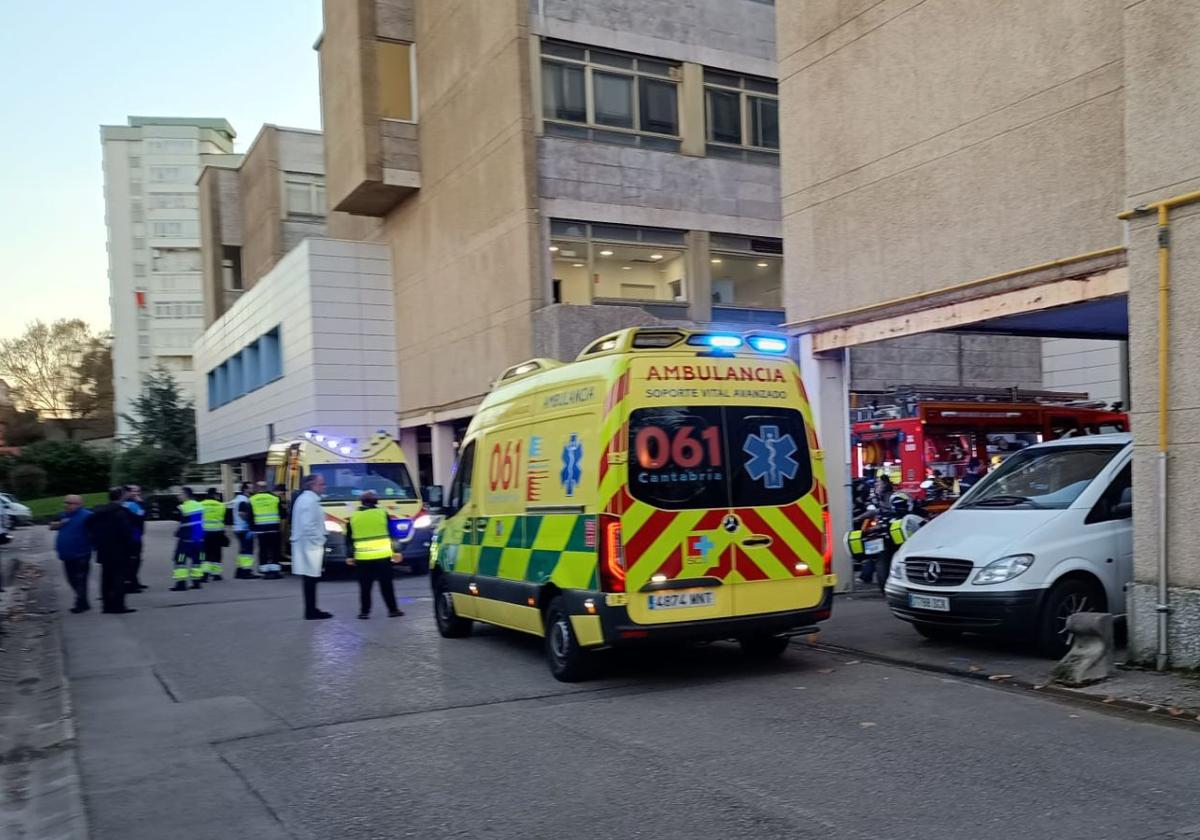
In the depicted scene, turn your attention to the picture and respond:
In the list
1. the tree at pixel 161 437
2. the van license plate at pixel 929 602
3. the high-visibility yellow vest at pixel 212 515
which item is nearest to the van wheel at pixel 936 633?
the van license plate at pixel 929 602

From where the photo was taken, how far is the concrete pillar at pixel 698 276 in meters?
24.2

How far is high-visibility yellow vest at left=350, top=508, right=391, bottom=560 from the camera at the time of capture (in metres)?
12.3

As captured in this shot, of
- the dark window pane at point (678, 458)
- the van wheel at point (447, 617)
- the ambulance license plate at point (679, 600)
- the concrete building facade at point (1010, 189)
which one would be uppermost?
the concrete building facade at point (1010, 189)

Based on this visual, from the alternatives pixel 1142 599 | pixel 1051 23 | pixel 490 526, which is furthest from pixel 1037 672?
pixel 1051 23

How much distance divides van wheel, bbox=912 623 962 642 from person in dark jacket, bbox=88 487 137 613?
35.0 feet

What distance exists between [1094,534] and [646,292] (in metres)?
15.8

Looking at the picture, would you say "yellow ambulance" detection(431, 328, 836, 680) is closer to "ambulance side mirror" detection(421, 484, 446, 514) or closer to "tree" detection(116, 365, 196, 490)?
"ambulance side mirror" detection(421, 484, 446, 514)

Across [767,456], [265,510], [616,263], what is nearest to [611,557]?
[767,456]

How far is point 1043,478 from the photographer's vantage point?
9.55 m

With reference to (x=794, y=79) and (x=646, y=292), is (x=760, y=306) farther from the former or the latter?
(x=794, y=79)

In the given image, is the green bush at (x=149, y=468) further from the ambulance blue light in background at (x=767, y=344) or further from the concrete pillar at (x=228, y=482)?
the ambulance blue light in background at (x=767, y=344)

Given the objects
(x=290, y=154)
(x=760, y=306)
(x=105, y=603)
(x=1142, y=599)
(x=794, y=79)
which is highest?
(x=290, y=154)

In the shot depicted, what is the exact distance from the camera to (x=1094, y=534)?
28.5 ft

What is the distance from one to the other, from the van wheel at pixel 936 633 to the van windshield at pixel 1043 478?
4.00 feet
